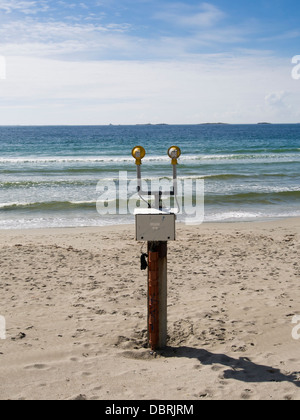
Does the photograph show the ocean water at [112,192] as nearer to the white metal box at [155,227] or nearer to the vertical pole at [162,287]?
the vertical pole at [162,287]

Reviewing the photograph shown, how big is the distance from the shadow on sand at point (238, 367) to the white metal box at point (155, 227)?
4.19 ft

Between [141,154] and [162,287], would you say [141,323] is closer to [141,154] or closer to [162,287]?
[162,287]

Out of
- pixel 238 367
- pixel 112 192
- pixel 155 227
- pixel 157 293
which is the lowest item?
pixel 238 367

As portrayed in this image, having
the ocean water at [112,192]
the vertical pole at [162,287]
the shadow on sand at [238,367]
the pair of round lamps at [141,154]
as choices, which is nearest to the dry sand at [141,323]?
the shadow on sand at [238,367]

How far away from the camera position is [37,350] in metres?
4.66

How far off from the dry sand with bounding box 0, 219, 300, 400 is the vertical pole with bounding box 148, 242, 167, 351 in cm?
18

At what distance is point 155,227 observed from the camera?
13.8 feet

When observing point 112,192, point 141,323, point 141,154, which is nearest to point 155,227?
point 141,154

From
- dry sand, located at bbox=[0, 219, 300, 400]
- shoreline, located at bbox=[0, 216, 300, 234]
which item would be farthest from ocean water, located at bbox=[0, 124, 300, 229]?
dry sand, located at bbox=[0, 219, 300, 400]

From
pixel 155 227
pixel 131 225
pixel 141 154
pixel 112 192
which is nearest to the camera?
pixel 155 227

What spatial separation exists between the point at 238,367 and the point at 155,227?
5.10ft
